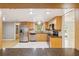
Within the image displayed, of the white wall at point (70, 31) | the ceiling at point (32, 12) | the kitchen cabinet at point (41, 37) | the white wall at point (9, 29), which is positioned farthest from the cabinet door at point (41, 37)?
the white wall at point (70, 31)

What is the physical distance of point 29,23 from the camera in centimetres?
1260

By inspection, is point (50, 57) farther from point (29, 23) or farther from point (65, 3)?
point (29, 23)

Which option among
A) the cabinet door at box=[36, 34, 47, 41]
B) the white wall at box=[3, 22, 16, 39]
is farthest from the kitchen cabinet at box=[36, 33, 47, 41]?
the white wall at box=[3, 22, 16, 39]

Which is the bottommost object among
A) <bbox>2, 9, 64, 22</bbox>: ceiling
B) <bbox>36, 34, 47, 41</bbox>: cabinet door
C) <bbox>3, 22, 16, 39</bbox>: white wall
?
<bbox>36, 34, 47, 41</bbox>: cabinet door

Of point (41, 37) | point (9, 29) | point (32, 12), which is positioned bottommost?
point (41, 37)

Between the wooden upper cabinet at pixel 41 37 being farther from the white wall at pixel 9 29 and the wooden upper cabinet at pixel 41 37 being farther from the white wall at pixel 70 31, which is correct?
the white wall at pixel 70 31

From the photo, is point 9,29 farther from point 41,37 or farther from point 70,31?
point 70,31

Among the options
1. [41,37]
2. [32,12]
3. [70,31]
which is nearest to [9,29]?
[41,37]

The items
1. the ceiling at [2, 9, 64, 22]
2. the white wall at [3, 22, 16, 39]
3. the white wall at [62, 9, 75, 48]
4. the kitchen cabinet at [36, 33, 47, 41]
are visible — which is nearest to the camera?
the white wall at [62, 9, 75, 48]

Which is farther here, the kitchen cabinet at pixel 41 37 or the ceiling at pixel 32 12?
the kitchen cabinet at pixel 41 37

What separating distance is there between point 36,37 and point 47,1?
9.19m

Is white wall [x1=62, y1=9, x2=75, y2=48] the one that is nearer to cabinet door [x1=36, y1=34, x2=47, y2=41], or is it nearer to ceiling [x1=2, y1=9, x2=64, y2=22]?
ceiling [x1=2, y1=9, x2=64, y2=22]

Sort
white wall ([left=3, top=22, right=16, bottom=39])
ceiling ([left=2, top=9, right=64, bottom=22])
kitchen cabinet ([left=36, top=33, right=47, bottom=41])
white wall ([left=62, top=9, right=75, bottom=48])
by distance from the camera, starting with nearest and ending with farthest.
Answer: white wall ([left=62, top=9, right=75, bottom=48]) < ceiling ([left=2, top=9, right=64, bottom=22]) < kitchen cabinet ([left=36, top=33, right=47, bottom=41]) < white wall ([left=3, top=22, right=16, bottom=39])

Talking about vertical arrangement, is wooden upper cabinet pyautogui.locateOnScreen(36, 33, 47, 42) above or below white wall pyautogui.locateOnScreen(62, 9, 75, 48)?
below
